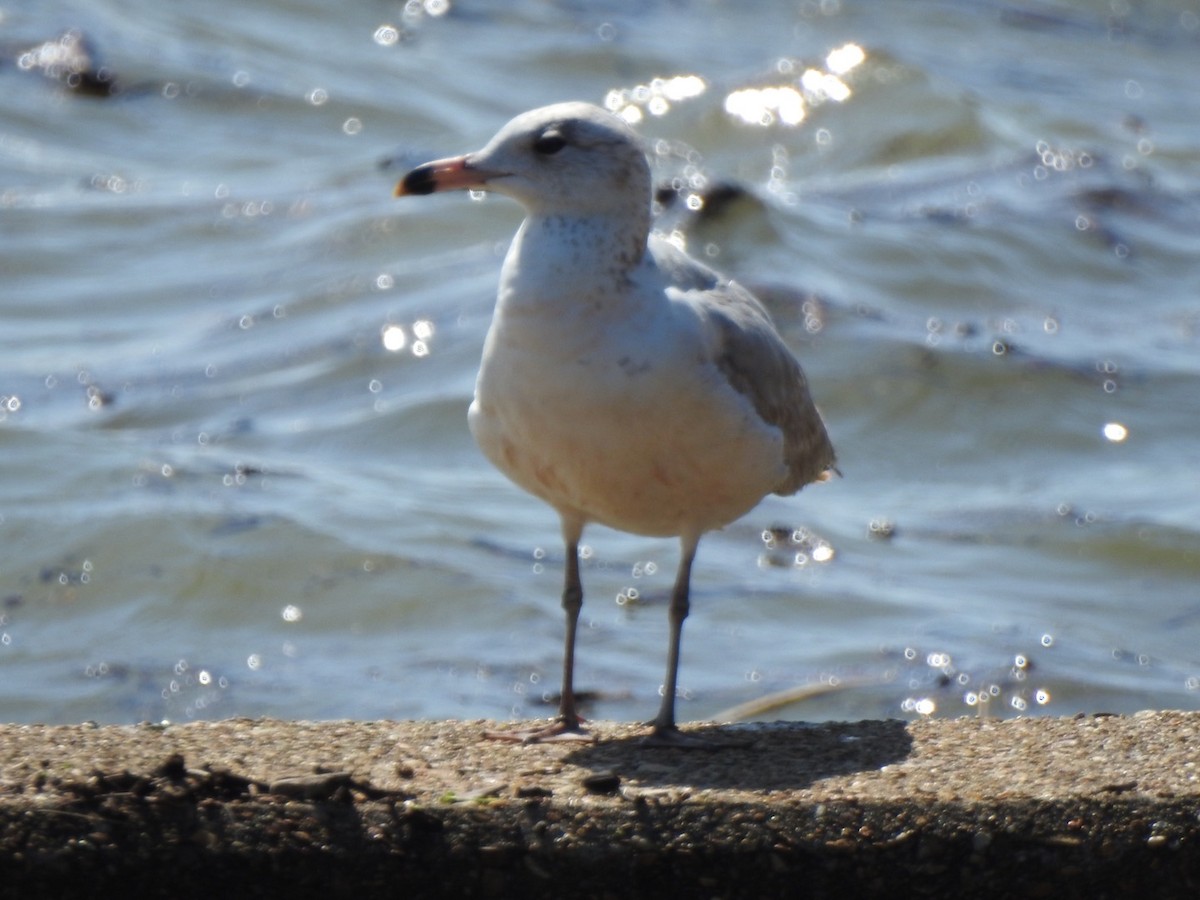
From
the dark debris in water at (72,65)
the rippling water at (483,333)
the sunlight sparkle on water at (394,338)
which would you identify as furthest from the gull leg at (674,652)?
the dark debris in water at (72,65)

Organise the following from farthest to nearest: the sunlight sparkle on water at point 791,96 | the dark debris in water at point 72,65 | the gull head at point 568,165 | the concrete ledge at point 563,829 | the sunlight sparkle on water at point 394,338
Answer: the sunlight sparkle on water at point 791,96 → the dark debris in water at point 72,65 → the sunlight sparkle on water at point 394,338 → the gull head at point 568,165 → the concrete ledge at point 563,829

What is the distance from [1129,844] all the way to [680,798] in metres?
0.93

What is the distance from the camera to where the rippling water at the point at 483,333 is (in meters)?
8.67

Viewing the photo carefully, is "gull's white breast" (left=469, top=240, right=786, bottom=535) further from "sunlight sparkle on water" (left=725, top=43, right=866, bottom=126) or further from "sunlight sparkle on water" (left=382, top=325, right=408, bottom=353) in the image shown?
"sunlight sparkle on water" (left=725, top=43, right=866, bottom=126)

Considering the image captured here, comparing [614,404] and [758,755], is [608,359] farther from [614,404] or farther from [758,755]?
[758,755]

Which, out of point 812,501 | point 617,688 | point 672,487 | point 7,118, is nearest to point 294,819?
point 672,487

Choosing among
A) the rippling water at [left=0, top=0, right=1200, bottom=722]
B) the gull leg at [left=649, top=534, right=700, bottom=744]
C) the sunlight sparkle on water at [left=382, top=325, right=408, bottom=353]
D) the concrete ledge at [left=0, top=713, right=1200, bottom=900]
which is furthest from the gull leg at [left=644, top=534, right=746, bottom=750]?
the sunlight sparkle on water at [left=382, top=325, right=408, bottom=353]

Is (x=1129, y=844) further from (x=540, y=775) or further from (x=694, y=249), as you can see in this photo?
(x=694, y=249)

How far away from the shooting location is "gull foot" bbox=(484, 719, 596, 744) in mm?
5074

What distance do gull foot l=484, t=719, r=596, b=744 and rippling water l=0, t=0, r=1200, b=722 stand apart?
2.51 metres

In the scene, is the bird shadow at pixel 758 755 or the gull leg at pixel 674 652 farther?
the gull leg at pixel 674 652

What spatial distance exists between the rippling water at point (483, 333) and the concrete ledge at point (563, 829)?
3.49 metres

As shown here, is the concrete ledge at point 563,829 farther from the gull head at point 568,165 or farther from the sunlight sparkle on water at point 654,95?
the sunlight sparkle on water at point 654,95

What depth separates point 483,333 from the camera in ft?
40.0
